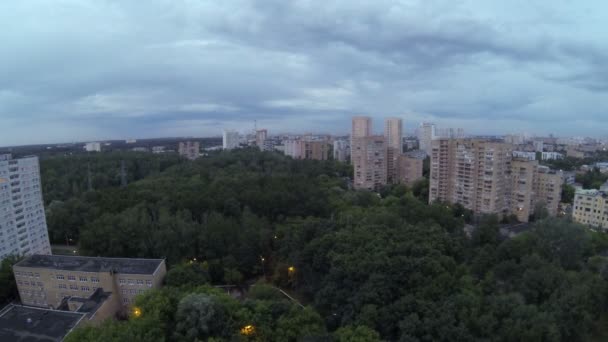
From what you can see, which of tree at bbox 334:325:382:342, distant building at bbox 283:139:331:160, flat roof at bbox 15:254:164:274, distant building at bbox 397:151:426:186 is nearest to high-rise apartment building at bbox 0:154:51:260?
flat roof at bbox 15:254:164:274

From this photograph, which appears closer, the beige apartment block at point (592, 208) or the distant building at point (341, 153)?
the beige apartment block at point (592, 208)

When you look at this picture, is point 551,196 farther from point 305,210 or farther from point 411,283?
point 411,283

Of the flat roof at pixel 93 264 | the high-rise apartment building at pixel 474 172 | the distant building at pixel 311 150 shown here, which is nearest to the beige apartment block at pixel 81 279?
the flat roof at pixel 93 264

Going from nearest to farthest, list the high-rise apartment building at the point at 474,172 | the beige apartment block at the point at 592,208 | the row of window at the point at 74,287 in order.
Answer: the row of window at the point at 74,287 → the beige apartment block at the point at 592,208 → the high-rise apartment building at the point at 474,172

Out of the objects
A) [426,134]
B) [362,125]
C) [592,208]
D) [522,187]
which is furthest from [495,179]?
[426,134]

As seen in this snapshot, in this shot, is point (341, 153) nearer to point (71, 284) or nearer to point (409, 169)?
point (409, 169)

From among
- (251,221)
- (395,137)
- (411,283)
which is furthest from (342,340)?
(395,137)

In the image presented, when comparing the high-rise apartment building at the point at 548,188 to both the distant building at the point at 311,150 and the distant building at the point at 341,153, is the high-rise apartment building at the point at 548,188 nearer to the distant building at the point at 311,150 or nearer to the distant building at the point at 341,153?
the distant building at the point at 341,153
